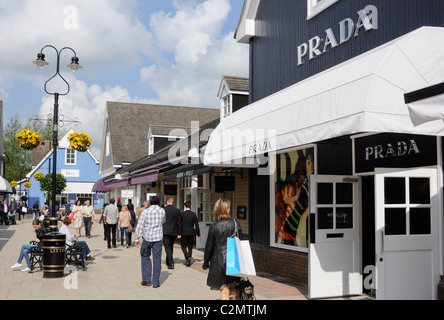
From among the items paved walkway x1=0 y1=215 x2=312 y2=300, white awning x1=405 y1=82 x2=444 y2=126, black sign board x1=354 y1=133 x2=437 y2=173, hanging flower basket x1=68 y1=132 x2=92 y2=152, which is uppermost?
hanging flower basket x1=68 y1=132 x2=92 y2=152

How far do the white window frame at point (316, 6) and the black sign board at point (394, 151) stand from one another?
279 cm

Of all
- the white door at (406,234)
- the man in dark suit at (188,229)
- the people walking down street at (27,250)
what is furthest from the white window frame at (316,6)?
the people walking down street at (27,250)

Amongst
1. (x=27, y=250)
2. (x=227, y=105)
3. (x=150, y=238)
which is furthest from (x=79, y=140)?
(x=227, y=105)

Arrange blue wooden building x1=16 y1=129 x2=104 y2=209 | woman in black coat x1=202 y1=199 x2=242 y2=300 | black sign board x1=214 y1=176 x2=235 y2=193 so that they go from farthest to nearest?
blue wooden building x1=16 y1=129 x2=104 y2=209, black sign board x1=214 y1=176 x2=235 y2=193, woman in black coat x1=202 y1=199 x2=242 y2=300

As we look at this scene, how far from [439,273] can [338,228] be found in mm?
2018

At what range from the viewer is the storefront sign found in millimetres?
8461

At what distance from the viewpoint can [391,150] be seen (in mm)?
7879

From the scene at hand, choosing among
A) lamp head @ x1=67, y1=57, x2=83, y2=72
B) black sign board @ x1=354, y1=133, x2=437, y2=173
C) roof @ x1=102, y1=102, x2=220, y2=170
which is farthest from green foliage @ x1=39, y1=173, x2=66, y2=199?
black sign board @ x1=354, y1=133, x2=437, y2=173

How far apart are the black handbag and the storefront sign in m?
4.74

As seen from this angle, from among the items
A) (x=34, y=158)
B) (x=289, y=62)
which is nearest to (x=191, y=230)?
(x=289, y=62)

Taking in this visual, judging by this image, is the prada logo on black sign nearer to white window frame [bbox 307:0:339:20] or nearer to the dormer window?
white window frame [bbox 307:0:339:20]

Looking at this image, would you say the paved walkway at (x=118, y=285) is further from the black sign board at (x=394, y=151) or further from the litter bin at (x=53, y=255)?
the black sign board at (x=394, y=151)
